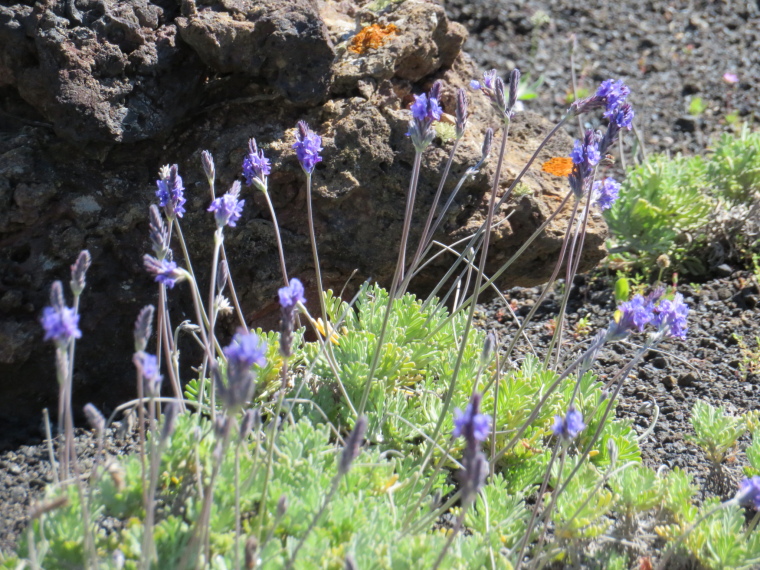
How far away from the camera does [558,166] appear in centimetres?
335

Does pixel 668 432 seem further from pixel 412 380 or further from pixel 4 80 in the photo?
pixel 4 80

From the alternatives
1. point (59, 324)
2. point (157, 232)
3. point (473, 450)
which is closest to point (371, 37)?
point (157, 232)

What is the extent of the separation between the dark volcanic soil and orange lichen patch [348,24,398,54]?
1.36 metres

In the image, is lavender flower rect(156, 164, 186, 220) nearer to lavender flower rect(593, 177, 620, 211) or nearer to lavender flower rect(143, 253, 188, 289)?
lavender flower rect(143, 253, 188, 289)

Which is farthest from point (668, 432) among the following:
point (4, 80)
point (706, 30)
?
point (706, 30)

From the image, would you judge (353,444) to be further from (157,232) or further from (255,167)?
(255,167)

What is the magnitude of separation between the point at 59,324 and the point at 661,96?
525 centimetres

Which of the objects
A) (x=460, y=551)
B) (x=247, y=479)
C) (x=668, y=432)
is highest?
(x=247, y=479)

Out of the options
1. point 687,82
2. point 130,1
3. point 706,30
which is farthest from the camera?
point 706,30

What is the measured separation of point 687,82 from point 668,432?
3808mm

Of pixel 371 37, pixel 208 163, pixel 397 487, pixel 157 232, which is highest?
pixel 371 37

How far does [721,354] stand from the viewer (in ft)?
10.7

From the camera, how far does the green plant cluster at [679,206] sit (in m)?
3.84

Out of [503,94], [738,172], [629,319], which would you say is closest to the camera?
[629,319]
